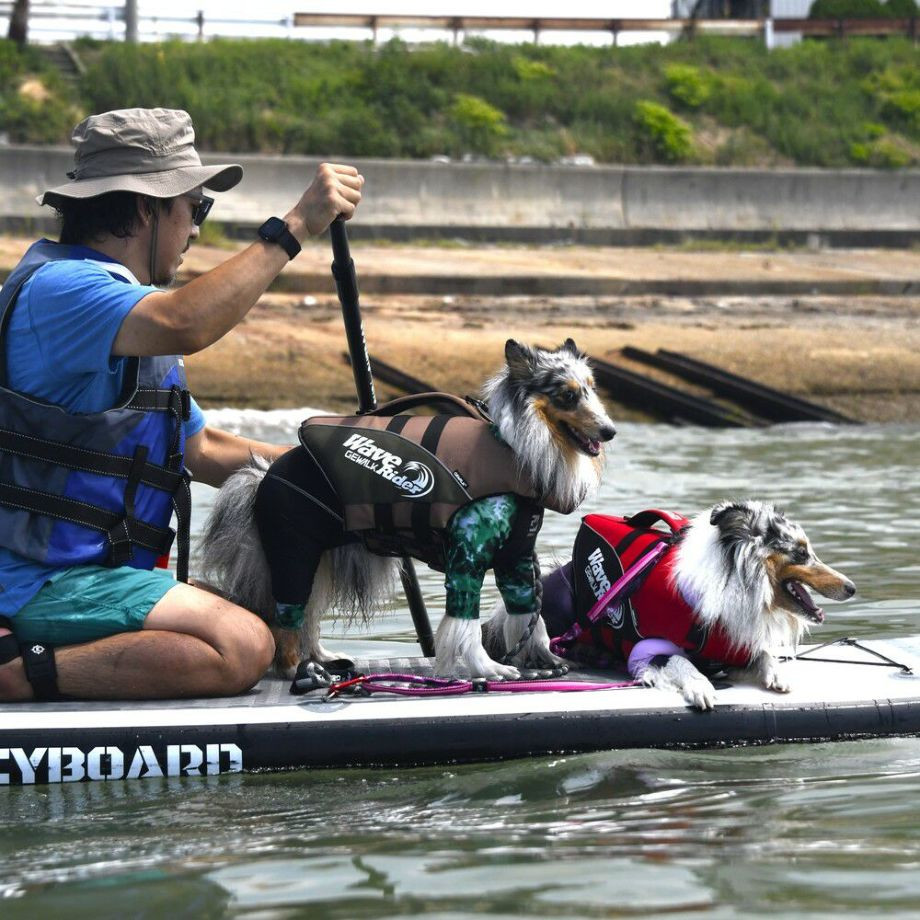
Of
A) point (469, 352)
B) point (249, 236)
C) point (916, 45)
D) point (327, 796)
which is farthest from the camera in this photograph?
point (916, 45)

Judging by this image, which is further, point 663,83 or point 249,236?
point 663,83

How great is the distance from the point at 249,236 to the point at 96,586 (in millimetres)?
15260

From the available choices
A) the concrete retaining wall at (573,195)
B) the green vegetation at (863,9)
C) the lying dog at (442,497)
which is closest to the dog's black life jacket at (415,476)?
the lying dog at (442,497)

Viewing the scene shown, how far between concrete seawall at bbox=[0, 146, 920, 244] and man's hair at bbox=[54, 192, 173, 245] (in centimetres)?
1484

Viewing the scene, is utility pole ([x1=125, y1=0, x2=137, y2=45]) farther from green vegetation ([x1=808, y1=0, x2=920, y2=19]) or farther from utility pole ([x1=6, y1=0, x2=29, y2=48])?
green vegetation ([x1=808, y1=0, x2=920, y2=19])

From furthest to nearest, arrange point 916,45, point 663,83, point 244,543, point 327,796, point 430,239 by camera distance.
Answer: point 916,45 → point 663,83 → point 430,239 → point 244,543 → point 327,796

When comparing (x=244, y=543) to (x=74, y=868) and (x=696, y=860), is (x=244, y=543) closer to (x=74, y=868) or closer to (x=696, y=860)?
(x=74, y=868)

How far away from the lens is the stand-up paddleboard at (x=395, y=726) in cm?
492

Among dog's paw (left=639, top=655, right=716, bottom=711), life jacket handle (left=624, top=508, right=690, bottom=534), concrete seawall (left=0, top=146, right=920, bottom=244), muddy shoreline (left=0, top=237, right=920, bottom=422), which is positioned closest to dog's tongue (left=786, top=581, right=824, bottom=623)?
dog's paw (left=639, top=655, right=716, bottom=711)

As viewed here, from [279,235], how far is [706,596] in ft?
5.90

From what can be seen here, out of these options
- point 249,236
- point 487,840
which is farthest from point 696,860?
point 249,236

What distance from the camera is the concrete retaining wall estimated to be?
20.6 meters

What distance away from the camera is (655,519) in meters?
5.90

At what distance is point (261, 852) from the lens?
14.1ft
